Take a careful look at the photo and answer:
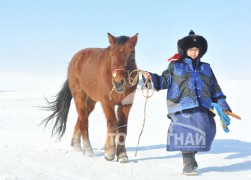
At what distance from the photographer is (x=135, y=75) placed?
5480 mm

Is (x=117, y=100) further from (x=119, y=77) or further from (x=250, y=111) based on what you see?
(x=250, y=111)

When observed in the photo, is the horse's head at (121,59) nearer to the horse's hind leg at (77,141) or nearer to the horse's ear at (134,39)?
the horse's ear at (134,39)

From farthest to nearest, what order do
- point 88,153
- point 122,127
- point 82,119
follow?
point 82,119 → point 88,153 → point 122,127

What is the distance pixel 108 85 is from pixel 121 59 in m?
0.71

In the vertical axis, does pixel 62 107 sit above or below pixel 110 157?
above

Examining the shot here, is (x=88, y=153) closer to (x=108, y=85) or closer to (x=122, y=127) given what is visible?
(x=122, y=127)

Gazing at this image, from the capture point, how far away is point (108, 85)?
19.0ft

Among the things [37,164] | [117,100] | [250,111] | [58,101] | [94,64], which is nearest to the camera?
[37,164]

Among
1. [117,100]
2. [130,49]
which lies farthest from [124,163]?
[130,49]

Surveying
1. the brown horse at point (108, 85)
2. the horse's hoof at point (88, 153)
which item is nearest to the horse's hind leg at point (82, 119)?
the brown horse at point (108, 85)

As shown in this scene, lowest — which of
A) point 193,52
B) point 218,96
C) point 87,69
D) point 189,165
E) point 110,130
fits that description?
point 189,165

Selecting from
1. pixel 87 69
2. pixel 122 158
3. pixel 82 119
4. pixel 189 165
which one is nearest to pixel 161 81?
pixel 189 165

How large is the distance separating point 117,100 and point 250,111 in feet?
35.3

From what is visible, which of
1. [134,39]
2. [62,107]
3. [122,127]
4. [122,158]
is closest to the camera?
[134,39]
